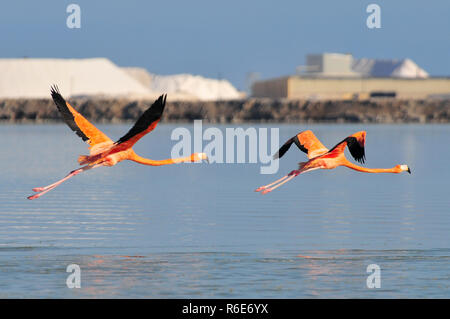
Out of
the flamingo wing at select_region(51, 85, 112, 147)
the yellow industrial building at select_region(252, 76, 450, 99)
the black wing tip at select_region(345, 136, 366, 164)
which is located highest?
the yellow industrial building at select_region(252, 76, 450, 99)

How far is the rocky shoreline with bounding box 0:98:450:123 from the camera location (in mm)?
172375

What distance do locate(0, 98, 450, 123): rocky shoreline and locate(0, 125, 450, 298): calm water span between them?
119753 millimetres

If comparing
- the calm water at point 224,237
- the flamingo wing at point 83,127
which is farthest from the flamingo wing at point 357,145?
the flamingo wing at point 83,127

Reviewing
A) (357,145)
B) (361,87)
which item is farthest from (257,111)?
(357,145)

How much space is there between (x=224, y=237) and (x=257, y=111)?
486 ft

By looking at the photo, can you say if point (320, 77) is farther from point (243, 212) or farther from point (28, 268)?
point (28, 268)

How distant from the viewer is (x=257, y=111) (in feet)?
580

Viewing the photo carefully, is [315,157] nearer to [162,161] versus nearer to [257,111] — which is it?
[162,161]

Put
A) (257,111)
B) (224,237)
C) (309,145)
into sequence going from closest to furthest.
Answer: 1. (224,237)
2. (309,145)
3. (257,111)

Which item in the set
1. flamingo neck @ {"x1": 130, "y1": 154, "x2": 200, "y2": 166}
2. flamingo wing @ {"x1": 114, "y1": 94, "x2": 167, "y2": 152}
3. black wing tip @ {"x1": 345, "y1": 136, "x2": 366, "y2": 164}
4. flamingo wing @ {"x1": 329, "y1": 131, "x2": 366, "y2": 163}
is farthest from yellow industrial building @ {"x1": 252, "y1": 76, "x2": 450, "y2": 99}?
flamingo wing @ {"x1": 114, "y1": 94, "x2": 167, "y2": 152}

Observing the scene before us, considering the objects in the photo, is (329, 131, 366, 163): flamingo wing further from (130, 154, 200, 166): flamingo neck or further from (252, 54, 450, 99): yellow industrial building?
(252, 54, 450, 99): yellow industrial building

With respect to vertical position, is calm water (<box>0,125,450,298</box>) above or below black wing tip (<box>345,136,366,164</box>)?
below
